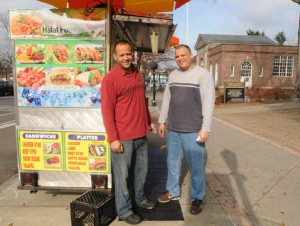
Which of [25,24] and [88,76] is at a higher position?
[25,24]

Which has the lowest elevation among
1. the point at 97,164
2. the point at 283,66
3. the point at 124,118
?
the point at 97,164

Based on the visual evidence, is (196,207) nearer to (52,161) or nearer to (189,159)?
(189,159)

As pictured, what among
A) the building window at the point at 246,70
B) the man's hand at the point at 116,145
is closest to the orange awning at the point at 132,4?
the man's hand at the point at 116,145

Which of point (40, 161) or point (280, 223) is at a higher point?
point (40, 161)

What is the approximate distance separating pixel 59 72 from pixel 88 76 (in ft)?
1.20

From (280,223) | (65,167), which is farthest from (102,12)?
(280,223)

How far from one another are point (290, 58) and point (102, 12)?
40.1m

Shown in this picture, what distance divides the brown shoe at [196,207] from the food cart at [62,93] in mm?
1112

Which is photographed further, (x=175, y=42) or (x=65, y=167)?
(x=175, y=42)

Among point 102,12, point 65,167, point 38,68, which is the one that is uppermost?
point 102,12

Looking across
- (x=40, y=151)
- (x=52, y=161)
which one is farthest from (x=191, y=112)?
(x=40, y=151)

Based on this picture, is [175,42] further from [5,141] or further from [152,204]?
[5,141]

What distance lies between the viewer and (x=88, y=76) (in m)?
3.63

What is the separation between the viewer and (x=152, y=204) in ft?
12.6
